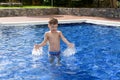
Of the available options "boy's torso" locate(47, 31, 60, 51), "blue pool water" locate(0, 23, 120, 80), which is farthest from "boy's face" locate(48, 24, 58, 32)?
"blue pool water" locate(0, 23, 120, 80)

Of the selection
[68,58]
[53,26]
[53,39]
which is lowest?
[68,58]

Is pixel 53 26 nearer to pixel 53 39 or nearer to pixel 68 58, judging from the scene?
pixel 53 39

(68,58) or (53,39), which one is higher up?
(53,39)

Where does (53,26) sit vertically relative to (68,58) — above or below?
above

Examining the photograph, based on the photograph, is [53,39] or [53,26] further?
[53,39]

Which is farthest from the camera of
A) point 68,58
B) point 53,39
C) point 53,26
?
point 68,58

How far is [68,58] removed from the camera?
Answer: 832 cm

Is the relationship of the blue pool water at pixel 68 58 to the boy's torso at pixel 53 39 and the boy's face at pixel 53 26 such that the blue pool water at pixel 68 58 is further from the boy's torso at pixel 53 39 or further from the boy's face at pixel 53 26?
the boy's face at pixel 53 26

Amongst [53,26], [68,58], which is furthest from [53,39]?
[68,58]

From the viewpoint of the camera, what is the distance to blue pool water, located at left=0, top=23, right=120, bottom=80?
6.79 meters

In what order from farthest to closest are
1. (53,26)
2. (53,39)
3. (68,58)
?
1. (68,58)
2. (53,39)
3. (53,26)

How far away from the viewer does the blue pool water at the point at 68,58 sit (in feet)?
22.3

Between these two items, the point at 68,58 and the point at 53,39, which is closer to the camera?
the point at 53,39

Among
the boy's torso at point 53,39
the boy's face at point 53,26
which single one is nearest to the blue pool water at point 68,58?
the boy's torso at point 53,39
